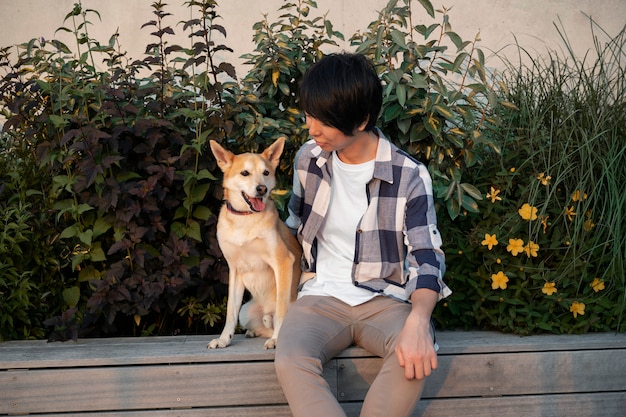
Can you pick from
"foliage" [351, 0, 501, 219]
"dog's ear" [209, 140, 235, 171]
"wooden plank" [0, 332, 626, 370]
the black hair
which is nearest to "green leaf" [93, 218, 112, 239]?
"wooden plank" [0, 332, 626, 370]

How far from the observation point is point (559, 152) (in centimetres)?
303

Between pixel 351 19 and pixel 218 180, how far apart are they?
176cm

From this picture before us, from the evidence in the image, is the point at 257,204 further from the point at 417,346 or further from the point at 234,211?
the point at 417,346

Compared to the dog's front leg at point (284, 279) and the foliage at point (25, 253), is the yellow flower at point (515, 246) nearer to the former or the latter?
the dog's front leg at point (284, 279)

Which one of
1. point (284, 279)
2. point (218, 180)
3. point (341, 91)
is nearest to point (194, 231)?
point (218, 180)

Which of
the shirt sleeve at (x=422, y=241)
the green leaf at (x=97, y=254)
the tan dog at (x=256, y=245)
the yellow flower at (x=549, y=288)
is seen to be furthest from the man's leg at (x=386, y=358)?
the green leaf at (x=97, y=254)

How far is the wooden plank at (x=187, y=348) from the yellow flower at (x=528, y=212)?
50cm

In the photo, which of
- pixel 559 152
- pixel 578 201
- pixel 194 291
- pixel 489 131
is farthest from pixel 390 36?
pixel 194 291

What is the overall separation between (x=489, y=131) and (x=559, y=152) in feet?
1.24

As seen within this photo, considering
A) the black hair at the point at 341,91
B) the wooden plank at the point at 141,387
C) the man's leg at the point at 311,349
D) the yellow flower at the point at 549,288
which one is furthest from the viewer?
the yellow flower at the point at 549,288

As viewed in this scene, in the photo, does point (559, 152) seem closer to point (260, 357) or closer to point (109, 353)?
point (260, 357)

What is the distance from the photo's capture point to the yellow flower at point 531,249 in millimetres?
2868

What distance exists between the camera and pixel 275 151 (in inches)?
119

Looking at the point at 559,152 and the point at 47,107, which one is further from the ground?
the point at 47,107
